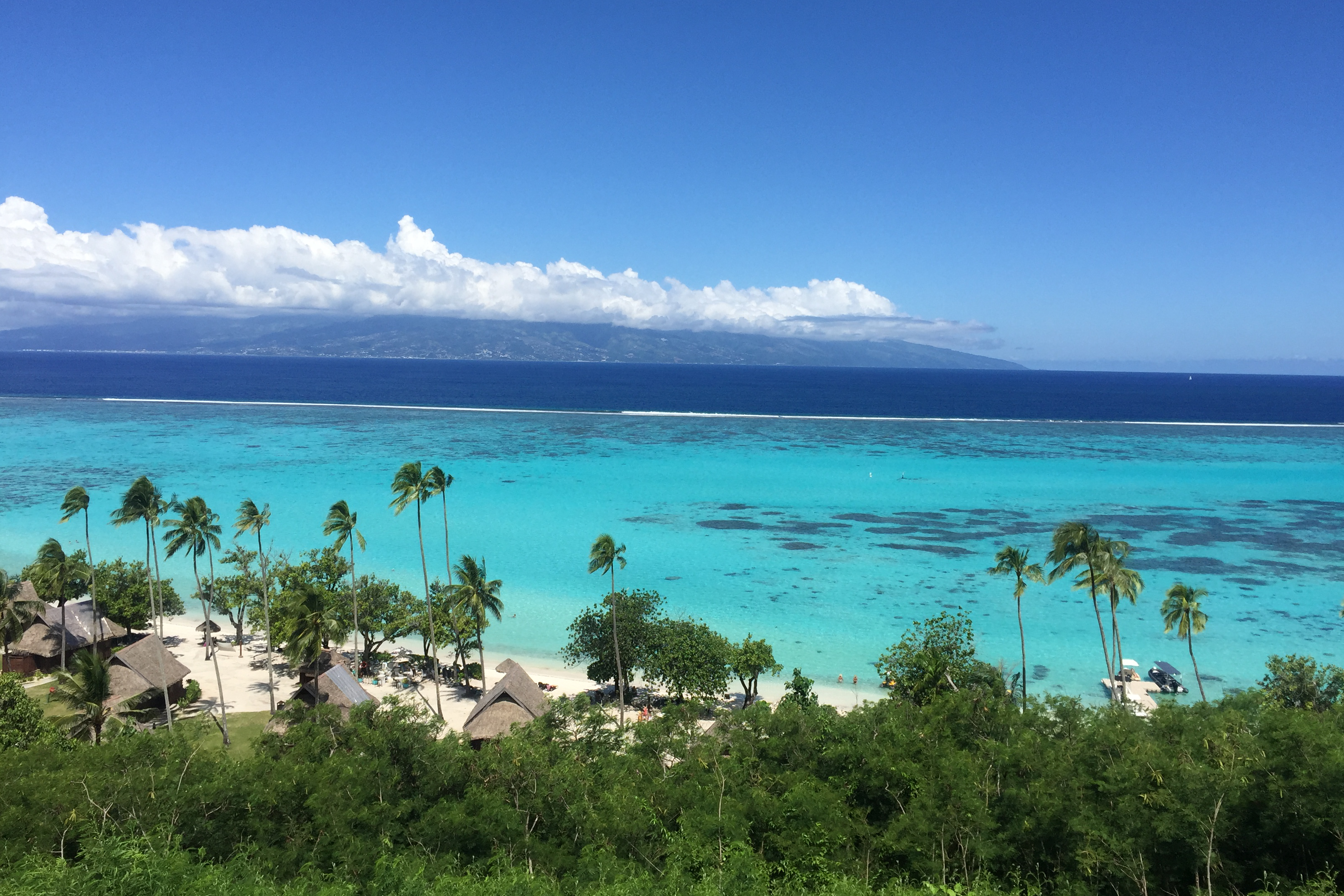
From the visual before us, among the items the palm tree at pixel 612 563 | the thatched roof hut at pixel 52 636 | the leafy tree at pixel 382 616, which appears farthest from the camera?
the leafy tree at pixel 382 616

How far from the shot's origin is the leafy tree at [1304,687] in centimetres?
2172

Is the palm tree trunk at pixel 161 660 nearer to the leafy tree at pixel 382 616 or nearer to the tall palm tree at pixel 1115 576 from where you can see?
the leafy tree at pixel 382 616

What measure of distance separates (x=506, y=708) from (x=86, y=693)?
1109cm

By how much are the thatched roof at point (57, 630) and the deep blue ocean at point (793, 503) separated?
1239cm

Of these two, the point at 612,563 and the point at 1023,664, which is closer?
the point at 1023,664

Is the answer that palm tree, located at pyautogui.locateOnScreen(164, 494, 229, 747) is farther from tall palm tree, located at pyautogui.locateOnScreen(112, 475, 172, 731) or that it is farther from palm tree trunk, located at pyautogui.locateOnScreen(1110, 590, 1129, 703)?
palm tree trunk, located at pyautogui.locateOnScreen(1110, 590, 1129, 703)

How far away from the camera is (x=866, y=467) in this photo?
71500 millimetres

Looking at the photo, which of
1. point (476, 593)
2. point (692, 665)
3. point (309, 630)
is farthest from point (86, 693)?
point (692, 665)

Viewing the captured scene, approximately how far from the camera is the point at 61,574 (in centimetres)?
2450

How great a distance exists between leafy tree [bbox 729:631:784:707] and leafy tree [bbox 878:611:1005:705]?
13.4ft

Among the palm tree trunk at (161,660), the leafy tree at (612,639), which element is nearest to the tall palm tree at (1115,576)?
the leafy tree at (612,639)

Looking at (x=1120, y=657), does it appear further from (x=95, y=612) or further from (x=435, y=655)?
(x=95, y=612)

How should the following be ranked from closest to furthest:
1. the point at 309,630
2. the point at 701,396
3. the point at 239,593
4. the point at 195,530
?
the point at 309,630, the point at 195,530, the point at 239,593, the point at 701,396

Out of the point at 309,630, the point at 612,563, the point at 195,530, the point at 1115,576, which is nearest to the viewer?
the point at 309,630
